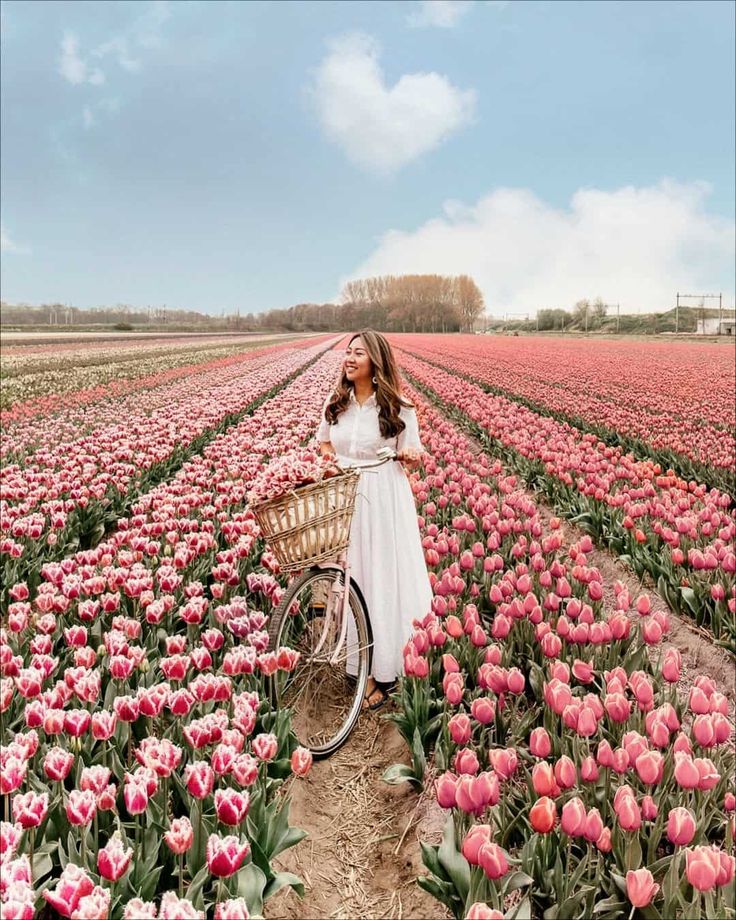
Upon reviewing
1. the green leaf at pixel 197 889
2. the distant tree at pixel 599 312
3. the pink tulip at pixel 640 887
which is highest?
the distant tree at pixel 599 312

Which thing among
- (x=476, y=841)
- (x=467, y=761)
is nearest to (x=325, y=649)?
(x=467, y=761)

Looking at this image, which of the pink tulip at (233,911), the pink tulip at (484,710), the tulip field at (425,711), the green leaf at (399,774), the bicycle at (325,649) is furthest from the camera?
the bicycle at (325,649)

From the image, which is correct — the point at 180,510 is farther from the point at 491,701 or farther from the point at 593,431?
the point at 593,431

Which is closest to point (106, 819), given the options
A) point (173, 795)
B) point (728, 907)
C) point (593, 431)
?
point (173, 795)

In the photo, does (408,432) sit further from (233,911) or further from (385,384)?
(233,911)

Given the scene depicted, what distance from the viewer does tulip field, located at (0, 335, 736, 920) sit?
6.03 feet

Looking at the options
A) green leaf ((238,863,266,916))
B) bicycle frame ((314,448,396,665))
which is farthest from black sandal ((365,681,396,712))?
green leaf ((238,863,266,916))

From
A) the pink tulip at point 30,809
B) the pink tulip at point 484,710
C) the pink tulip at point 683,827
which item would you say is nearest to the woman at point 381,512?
the pink tulip at point 484,710

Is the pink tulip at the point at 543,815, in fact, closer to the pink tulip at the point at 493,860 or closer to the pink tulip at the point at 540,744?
the pink tulip at the point at 493,860

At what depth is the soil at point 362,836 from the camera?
91.0 inches

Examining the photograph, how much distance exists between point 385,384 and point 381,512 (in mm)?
639

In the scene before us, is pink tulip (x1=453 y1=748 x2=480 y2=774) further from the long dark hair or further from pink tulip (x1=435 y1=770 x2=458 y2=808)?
the long dark hair

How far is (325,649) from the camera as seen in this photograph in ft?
10.5

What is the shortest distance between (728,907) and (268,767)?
1.56 m
